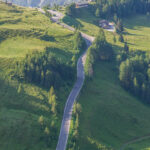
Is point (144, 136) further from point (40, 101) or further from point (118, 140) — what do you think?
point (40, 101)

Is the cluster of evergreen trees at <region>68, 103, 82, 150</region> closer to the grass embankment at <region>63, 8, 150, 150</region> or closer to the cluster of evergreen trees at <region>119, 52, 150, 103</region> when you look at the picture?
the grass embankment at <region>63, 8, 150, 150</region>

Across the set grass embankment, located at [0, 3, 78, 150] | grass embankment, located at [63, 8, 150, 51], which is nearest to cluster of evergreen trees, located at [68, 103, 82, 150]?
grass embankment, located at [0, 3, 78, 150]

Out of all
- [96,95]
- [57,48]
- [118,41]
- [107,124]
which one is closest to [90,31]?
[118,41]

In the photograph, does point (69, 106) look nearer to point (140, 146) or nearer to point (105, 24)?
point (140, 146)

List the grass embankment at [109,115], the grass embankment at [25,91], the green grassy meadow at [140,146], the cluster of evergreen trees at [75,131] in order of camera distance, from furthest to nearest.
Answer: the green grassy meadow at [140,146]
the grass embankment at [109,115]
the cluster of evergreen trees at [75,131]
the grass embankment at [25,91]

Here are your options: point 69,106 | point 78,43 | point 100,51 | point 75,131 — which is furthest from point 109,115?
point 78,43

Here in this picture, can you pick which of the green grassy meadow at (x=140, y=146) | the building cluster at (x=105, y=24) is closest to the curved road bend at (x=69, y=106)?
the green grassy meadow at (x=140, y=146)

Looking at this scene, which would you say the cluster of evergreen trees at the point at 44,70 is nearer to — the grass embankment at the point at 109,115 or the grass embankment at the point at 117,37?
the grass embankment at the point at 109,115
